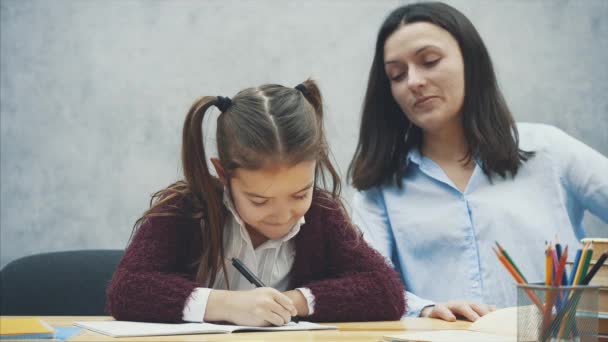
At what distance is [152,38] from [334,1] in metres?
0.63

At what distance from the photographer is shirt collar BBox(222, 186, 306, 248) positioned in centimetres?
132

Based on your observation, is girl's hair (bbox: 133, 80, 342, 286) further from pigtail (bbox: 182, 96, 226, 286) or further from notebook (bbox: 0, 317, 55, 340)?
notebook (bbox: 0, 317, 55, 340)

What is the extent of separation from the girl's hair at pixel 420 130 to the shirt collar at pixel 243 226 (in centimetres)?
62

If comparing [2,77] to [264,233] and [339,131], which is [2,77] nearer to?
[339,131]

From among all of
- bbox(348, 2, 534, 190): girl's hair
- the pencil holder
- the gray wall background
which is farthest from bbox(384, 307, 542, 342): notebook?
the gray wall background

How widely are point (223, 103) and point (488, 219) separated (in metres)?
0.82

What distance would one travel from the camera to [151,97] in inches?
95.4

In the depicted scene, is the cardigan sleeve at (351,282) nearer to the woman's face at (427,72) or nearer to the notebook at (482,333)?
the notebook at (482,333)

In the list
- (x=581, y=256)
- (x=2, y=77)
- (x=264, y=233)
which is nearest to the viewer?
(x=581, y=256)

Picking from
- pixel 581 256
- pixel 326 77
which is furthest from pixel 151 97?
pixel 581 256

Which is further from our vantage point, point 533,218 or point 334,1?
point 334,1

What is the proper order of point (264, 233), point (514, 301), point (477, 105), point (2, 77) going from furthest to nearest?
point (2, 77) → point (477, 105) → point (514, 301) → point (264, 233)

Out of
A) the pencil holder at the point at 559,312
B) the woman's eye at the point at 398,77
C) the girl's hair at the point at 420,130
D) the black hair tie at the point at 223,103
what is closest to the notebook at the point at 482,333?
the pencil holder at the point at 559,312

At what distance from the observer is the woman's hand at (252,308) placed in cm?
110
